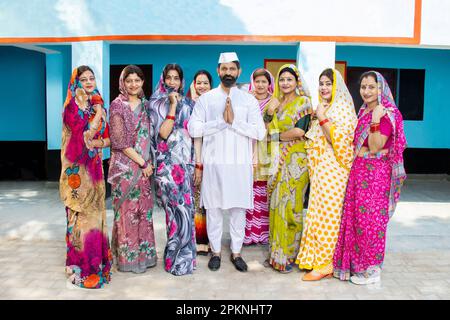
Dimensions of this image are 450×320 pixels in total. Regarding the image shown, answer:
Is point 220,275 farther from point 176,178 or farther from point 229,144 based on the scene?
point 229,144

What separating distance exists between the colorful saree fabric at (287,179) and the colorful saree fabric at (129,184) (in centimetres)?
105

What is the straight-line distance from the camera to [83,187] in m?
3.34

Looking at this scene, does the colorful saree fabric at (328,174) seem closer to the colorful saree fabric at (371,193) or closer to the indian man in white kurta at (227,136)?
the colorful saree fabric at (371,193)

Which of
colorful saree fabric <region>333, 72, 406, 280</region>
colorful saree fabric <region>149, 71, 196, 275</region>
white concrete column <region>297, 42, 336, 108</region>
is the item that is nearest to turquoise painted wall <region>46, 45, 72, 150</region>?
white concrete column <region>297, 42, 336, 108</region>

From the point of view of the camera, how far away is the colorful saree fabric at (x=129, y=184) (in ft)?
11.5

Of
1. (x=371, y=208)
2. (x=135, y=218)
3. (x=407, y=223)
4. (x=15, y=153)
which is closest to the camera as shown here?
(x=371, y=208)

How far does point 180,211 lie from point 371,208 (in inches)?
58.8

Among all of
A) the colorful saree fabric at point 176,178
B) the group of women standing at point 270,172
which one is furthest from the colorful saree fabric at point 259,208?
the colorful saree fabric at point 176,178

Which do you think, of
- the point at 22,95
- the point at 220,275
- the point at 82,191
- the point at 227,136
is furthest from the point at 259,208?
the point at 22,95

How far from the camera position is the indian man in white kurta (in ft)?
12.0

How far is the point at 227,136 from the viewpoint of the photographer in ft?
12.1

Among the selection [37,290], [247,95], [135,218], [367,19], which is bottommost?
[37,290]
